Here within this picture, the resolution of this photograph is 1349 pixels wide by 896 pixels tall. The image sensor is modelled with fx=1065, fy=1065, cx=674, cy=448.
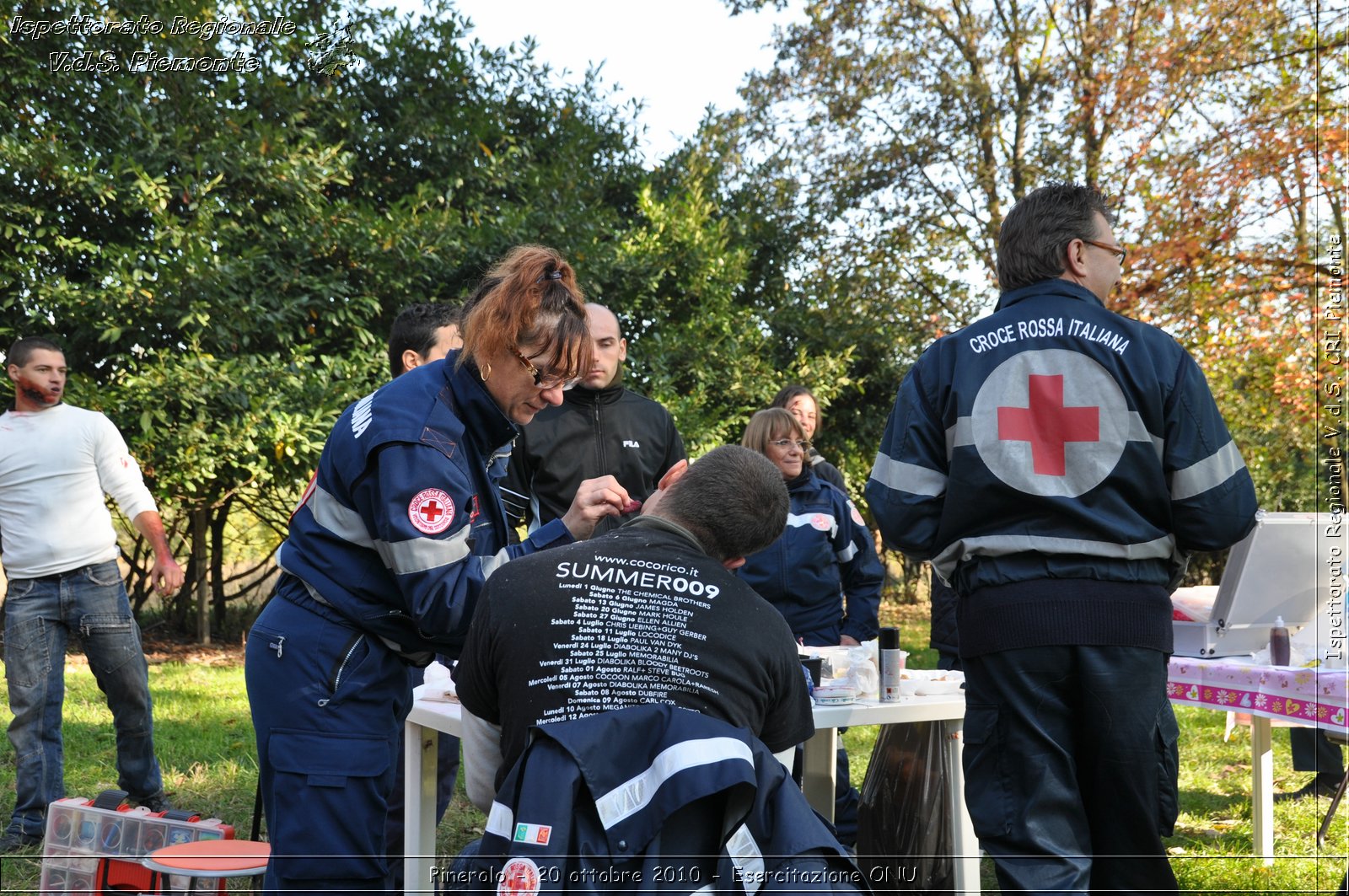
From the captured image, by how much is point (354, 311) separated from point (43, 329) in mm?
2301

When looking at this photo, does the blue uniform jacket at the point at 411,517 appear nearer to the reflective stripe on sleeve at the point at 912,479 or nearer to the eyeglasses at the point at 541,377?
the eyeglasses at the point at 541,377

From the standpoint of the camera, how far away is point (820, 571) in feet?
15.1

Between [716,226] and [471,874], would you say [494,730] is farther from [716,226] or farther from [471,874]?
[716,226]

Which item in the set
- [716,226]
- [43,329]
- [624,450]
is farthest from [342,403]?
[624,450]

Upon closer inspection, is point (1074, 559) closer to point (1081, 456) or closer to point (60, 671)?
point (1081, 456)

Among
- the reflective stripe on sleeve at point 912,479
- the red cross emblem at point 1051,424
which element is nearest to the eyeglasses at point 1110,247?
the red cross emblem at point 1051,424

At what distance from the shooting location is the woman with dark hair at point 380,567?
6.54 feet

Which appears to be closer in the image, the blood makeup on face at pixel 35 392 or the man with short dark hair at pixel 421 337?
the man with short dark hair at pixel 421 337

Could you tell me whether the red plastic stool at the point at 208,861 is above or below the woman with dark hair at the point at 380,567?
below

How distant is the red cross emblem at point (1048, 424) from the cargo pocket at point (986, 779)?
57cm

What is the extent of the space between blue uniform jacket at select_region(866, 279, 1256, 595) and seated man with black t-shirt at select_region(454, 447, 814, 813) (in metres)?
0.64

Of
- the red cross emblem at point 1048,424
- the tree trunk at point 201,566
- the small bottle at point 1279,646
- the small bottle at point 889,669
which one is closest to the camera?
the red cross emblem at point 1048,424

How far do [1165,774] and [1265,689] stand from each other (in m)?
1.87

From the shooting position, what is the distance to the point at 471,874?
1.84 meters
